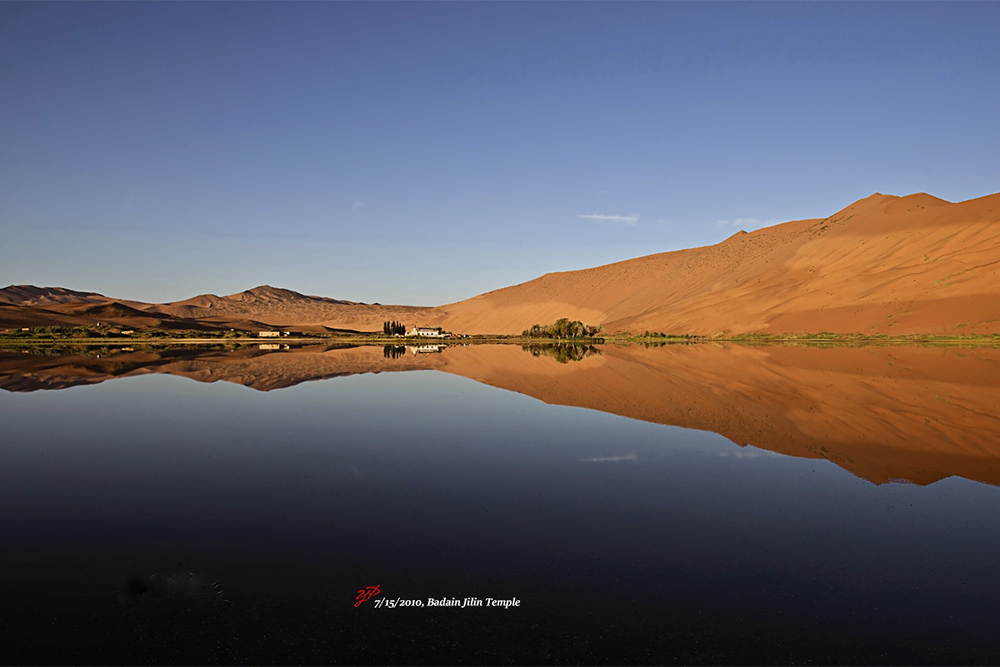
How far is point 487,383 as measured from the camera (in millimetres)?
33031

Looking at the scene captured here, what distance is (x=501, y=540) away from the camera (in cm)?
880

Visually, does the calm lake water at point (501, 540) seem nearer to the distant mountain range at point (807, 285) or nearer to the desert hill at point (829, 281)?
the desert hill at point (829, 281)

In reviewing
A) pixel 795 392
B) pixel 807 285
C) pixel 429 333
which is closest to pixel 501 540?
pixel 795 392

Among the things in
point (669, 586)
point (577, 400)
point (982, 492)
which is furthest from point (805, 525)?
point (577, 400)

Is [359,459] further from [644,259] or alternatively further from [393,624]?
[644,259]

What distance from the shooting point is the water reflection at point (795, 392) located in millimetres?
15094

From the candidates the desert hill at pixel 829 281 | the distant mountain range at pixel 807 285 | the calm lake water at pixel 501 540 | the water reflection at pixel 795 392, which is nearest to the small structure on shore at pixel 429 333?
the distant mountain range at pixel 807 285

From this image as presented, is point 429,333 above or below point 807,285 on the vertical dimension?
below

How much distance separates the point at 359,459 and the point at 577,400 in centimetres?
1229

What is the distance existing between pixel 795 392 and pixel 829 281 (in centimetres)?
7646

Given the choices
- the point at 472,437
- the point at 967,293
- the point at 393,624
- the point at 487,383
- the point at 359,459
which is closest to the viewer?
the point at 393,624
